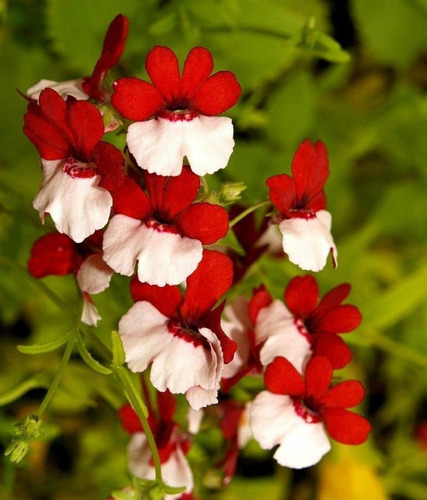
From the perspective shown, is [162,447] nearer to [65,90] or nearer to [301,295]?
[301,295]

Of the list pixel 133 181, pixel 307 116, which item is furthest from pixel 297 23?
pixel 133 181

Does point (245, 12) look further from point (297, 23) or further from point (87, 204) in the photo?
point (87, 204)

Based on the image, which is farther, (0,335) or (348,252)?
(0,335)

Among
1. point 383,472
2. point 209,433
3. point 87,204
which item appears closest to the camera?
point 87,204

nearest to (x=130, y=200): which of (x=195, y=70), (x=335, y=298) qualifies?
(x=195, y=70)

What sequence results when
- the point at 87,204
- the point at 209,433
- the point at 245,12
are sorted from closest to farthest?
the point at 87,204 < the point at 209,433 < the point at 245,12

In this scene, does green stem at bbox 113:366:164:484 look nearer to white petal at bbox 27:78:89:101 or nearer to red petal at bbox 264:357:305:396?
red petal at bbox 264:357:305:396
